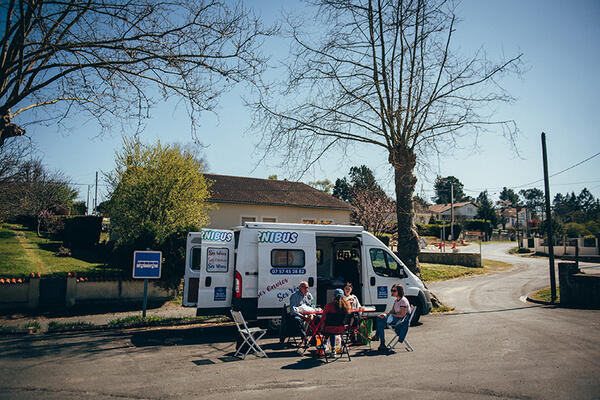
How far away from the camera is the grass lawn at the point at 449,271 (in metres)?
23.4

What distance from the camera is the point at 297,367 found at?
22.3 ft

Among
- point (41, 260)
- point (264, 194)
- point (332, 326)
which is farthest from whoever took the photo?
point (264, 194)

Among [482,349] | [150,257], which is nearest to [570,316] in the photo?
[482,349]

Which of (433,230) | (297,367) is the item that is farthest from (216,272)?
(433,230)

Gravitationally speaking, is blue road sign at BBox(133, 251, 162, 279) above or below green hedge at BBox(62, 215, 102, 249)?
below

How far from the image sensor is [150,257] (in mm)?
11047

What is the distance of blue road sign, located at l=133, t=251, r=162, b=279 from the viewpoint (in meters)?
10.8

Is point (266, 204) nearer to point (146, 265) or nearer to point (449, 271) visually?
point (449, 271)

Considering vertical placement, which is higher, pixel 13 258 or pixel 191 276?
pixel 191 276

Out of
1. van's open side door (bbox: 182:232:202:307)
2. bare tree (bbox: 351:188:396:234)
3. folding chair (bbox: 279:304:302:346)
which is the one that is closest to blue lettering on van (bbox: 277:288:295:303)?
folding chair (bbox: 279:304:302:346)

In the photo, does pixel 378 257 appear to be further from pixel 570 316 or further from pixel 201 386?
pixel 570 316

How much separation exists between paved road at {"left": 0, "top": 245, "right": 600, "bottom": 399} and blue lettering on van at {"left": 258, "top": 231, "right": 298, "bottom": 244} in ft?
8.10

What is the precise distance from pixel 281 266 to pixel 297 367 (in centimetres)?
309

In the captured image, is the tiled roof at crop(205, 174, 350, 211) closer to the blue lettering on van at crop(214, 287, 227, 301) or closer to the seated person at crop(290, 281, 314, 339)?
the blue lettering on van at crop(214, 287, 227, 301)
